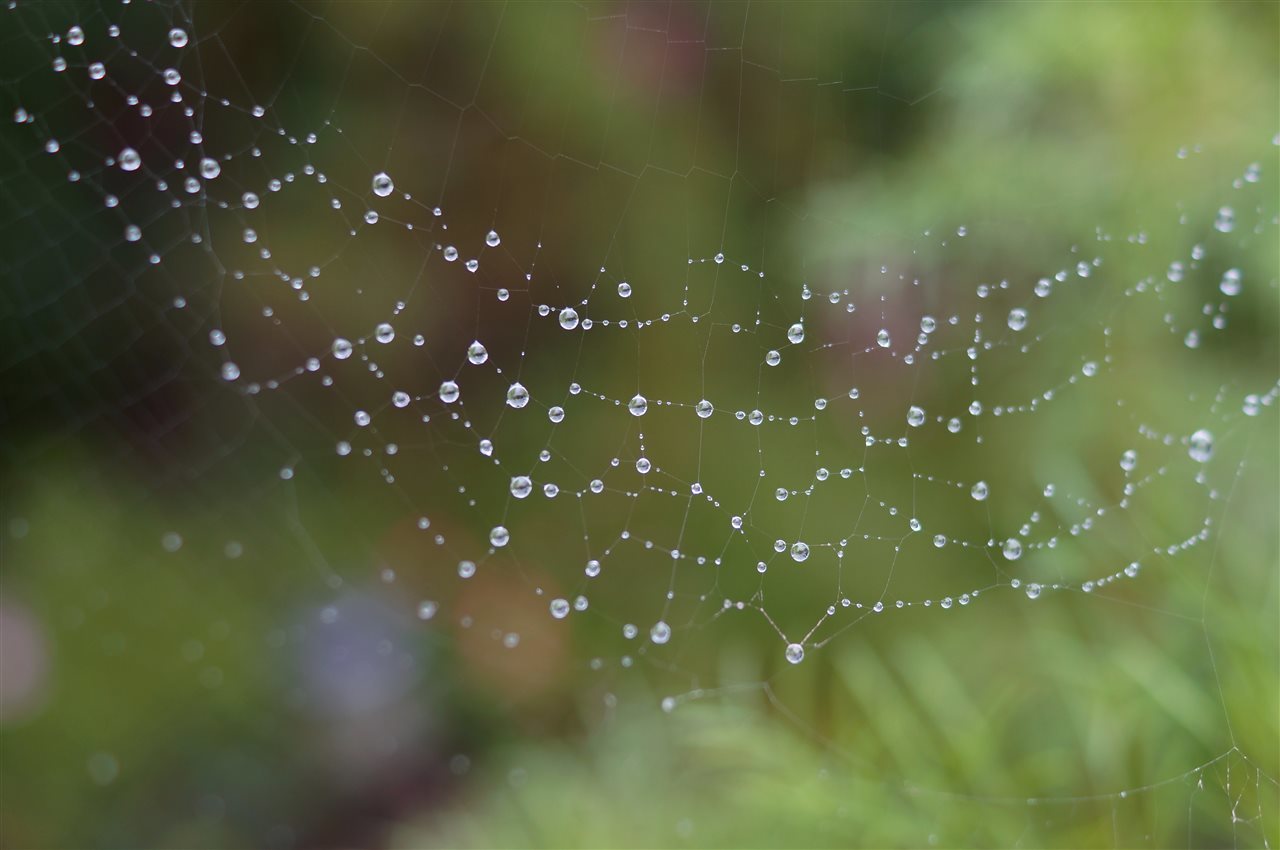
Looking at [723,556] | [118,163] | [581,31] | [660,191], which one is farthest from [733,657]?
[118,163]

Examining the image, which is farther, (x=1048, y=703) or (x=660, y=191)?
(x=660, y=191)

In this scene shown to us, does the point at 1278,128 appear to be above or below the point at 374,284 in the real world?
above

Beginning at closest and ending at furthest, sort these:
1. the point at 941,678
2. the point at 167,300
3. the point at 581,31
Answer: the point at 941,678 < the point at 581,31 < the point at 167,300

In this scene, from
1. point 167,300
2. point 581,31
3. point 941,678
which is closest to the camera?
point 941,678

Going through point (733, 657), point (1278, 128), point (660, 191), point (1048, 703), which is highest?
point (1278, 128)

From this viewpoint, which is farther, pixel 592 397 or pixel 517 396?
pixel 592 397

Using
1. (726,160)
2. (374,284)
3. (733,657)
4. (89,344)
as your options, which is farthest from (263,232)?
(733,657)

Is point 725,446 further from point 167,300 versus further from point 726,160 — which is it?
point 167,300
